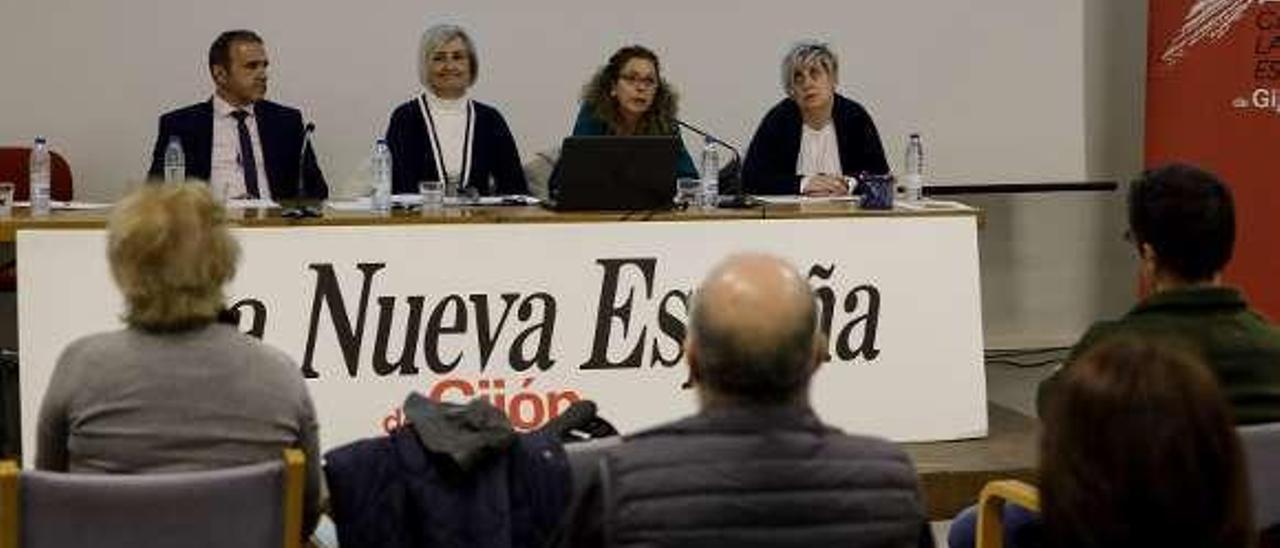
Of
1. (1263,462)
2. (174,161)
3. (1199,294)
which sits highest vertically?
(174,161)

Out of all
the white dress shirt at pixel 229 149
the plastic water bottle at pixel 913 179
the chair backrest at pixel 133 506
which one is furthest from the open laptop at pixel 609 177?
the chair backrest at pixel 133 506

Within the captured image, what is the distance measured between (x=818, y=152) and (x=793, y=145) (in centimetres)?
8

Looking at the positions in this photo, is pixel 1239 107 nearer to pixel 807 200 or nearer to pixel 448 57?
pixel 807 200

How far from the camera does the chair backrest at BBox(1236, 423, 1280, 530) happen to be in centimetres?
241

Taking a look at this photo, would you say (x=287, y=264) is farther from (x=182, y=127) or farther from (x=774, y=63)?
(x=774, y=63)

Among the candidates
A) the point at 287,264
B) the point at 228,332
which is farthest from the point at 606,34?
the point at 228,332

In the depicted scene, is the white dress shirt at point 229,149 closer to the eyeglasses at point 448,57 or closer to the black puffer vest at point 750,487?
the eyeglasses at point 448,57

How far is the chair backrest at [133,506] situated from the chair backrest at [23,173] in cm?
334

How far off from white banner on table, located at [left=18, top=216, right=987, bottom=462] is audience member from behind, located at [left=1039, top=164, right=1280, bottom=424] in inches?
59.8

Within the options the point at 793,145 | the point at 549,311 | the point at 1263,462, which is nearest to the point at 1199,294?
the point at 1263,462

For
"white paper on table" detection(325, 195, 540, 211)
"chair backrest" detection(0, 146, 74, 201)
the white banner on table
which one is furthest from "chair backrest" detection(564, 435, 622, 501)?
"chair backrest" detection(0, 146, 74, 201)

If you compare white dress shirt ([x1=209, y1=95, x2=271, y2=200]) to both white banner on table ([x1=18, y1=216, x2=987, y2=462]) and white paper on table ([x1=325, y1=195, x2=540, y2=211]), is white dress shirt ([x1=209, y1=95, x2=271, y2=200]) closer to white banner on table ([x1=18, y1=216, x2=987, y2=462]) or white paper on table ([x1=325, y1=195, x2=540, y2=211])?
white paper on table ([x1=325, y1=195, x2=540, y2=211])

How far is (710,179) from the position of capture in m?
4.71

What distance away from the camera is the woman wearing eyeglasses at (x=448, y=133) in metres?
5.43
